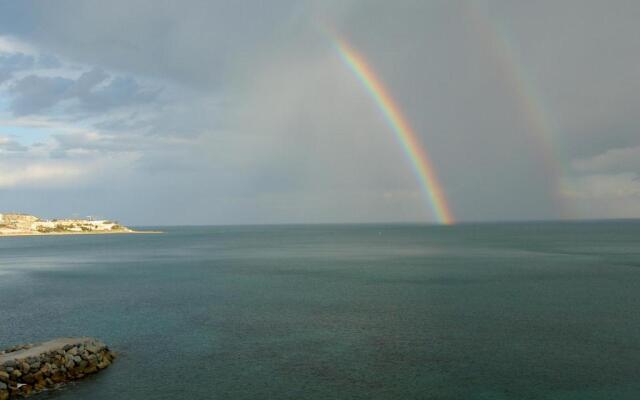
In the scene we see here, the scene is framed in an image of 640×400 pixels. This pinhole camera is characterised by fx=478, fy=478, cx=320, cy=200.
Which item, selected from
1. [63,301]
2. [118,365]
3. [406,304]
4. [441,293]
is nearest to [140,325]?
[118,365]

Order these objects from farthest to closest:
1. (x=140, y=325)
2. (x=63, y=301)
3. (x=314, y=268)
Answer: (x=314, y=268), (x=63, y=301), (x=140, y=325)

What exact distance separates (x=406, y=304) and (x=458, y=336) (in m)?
13.6

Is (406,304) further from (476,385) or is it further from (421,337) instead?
(476,385)

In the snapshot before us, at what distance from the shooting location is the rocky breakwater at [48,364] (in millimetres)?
26383

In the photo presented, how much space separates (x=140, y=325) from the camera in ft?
139

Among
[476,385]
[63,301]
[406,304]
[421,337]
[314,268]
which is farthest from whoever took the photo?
[314,268]

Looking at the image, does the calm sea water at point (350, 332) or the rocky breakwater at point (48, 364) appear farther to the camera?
the calm sea water at point (350, 332)

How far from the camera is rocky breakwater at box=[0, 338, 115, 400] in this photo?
26383 millimetres

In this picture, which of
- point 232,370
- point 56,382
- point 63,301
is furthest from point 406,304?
point 63,301

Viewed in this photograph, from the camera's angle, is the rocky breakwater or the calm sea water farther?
the calm sea water

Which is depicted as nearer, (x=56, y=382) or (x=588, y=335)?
(x=56, y=382)

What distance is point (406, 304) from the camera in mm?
50281

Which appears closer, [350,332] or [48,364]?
[48,364]

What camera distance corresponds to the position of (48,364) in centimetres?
2839
